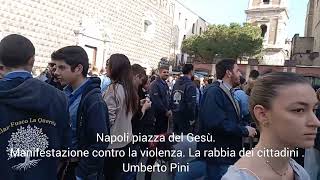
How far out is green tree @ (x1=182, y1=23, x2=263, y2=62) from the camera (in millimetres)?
43500

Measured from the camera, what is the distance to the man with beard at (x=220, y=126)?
3455 mm

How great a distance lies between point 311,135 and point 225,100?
2002 millimetres

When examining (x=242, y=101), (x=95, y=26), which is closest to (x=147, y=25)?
(x=95, y=26)

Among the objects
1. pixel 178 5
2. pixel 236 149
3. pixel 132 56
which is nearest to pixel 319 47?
pixel 178 5

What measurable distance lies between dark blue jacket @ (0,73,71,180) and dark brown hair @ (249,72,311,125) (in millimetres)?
1273

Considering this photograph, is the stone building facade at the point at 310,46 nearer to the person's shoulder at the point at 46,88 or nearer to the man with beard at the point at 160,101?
A: the man with beard at the point at 160,101

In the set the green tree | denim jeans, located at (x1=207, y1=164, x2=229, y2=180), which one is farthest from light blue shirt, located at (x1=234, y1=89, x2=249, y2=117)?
the green tree

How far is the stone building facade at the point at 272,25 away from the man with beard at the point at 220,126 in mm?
53673

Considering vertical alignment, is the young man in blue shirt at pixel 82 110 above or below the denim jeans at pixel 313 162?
above

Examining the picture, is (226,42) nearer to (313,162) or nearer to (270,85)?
(313,162)

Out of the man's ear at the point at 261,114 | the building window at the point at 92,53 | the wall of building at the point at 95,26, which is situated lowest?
the man's ear at the point at 261,114

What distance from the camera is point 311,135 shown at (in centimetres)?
152

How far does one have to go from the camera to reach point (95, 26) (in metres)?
22.0

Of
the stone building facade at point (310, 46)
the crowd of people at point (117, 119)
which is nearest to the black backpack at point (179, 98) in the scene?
the crowd of people at point (117, 119)
